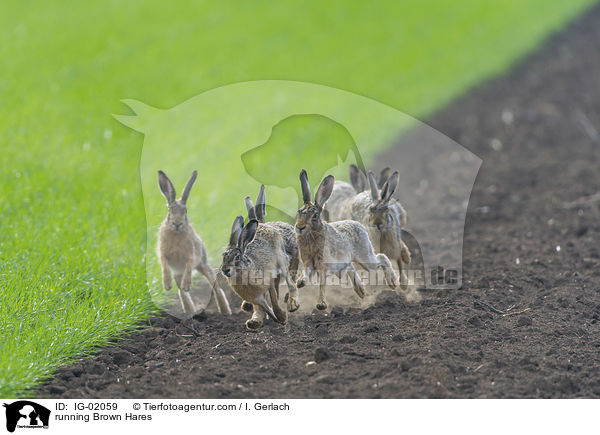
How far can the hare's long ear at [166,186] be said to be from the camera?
274 inches

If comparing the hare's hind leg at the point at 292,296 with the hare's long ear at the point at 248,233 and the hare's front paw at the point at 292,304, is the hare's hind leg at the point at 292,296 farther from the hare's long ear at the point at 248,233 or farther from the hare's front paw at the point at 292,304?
the hare's long ear at the point at 248,233

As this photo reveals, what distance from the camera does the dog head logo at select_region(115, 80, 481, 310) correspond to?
909cm

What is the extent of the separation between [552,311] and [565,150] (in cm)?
744

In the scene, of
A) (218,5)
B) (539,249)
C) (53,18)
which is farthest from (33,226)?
(218,5)

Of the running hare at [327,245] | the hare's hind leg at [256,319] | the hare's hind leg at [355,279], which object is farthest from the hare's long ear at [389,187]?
the hare's hind leg at [256,319]

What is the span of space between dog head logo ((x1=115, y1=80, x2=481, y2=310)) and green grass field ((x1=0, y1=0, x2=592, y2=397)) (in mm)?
264

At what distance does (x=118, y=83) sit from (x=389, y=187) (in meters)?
9.24

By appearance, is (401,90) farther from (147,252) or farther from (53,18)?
(147,252)

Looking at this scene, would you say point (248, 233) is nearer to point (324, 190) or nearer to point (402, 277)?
point (324, 190)

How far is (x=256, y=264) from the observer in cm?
639

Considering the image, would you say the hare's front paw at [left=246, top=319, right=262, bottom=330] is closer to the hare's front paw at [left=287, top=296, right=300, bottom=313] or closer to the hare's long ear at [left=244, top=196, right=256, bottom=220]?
the hare's front paw at [left=287, top=296, right=300, bottom=313]

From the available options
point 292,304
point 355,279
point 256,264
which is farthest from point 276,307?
point 355,279
